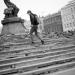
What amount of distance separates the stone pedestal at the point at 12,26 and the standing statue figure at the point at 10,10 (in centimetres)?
86

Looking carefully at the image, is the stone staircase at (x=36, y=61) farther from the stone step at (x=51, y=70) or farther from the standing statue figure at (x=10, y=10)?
the standing statue figure at (x=10, y=10)

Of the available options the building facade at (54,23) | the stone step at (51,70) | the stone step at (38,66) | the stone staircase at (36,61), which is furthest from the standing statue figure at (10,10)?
the building facade at (54,23)

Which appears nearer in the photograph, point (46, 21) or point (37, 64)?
point (37, 64)

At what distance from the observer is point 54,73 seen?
233 inches

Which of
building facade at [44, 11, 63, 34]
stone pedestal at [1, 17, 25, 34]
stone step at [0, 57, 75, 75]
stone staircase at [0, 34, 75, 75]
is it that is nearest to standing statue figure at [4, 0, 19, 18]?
stone pedestal at [1, 17, 25, 34]

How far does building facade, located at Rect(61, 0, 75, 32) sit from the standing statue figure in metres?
34.9

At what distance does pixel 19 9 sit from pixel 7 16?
5.40 ft

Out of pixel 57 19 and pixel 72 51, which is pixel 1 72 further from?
pixel 57 19

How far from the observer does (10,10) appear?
15.0 metres

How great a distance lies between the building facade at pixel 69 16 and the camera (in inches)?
1861

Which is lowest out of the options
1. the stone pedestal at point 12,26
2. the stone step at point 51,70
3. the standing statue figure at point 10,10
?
the stone step at point 51,70

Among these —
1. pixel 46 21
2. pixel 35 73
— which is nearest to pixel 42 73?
pixel 35 73

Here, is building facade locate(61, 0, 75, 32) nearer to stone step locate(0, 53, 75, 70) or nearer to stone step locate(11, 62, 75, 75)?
stone step locate(0, 53, 75, 70)

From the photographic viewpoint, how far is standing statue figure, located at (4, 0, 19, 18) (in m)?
15.0
